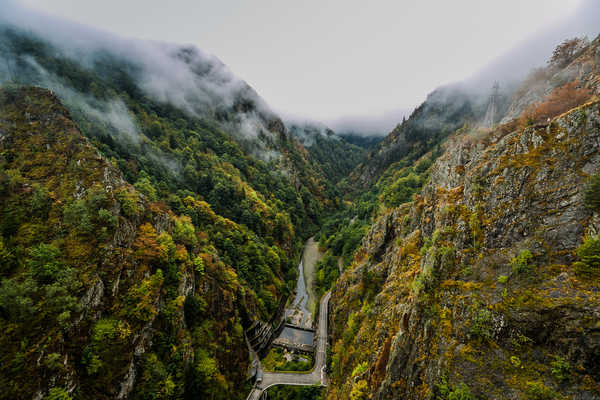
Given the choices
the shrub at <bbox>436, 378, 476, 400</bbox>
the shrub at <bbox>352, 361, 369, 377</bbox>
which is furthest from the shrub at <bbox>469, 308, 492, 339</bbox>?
the shrub at <bbox>352, 361, 369, 377</bbox>

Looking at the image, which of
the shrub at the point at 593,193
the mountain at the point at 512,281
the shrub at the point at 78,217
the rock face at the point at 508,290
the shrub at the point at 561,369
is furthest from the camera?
the shrub at the point at 78,217

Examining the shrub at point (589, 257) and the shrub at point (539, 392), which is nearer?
the shrub at point (539, 392)

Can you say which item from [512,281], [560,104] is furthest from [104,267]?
[560,104]

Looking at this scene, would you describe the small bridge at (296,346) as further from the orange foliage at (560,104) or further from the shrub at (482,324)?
the orange foliage at (560,104)

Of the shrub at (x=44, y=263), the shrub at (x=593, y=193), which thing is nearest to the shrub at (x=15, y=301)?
the shrub at (x=44, y=263)

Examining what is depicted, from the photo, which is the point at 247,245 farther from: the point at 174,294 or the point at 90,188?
the point at 90,188

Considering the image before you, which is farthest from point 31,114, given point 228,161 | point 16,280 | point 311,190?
point 311,190
